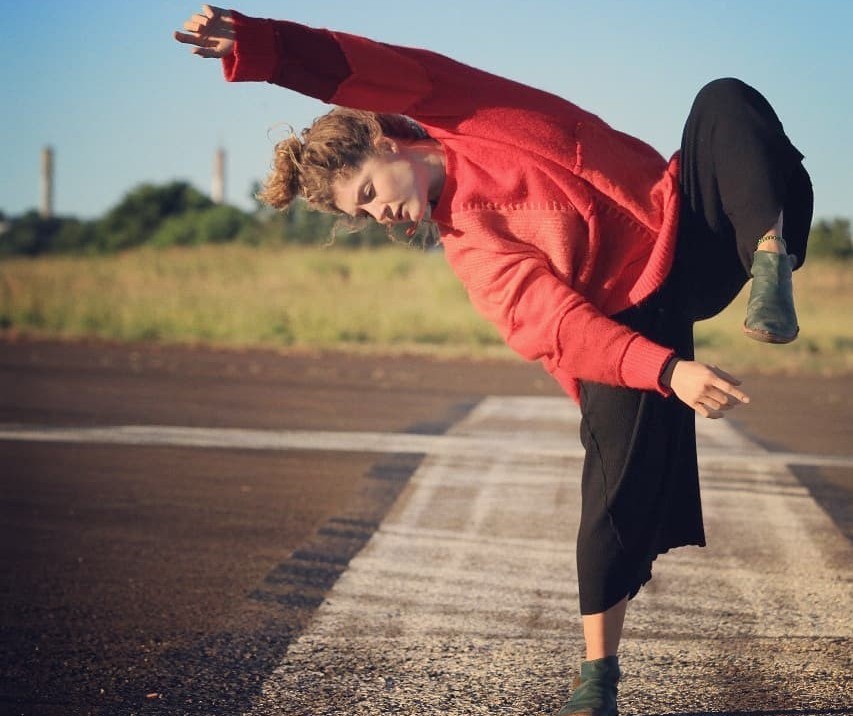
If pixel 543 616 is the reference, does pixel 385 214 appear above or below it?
above

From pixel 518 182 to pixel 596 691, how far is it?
133 cm

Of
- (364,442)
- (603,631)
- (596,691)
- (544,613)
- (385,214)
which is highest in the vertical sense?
(385,214)

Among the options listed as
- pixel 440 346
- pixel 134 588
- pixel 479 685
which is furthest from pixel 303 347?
pixel 479 685

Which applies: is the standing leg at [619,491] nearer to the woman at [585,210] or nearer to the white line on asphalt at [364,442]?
the woman at [585,210]

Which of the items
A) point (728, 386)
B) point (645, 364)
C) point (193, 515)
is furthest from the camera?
point (193, 515)

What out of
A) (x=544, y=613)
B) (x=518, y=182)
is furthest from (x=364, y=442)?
(x=518, y=182)

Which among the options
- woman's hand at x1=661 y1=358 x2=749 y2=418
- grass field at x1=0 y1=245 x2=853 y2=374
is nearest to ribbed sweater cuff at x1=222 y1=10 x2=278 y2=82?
woman's hand at x1=661 y1=358 x2=749 y2=418

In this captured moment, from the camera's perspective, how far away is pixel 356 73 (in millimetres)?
2926

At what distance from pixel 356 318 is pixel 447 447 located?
13.6 m

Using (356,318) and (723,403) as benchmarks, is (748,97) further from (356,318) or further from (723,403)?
(356,318)

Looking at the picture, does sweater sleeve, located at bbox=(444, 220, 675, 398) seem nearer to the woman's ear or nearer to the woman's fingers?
the woman's fingers

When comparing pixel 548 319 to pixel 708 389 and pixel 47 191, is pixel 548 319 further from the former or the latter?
pixel 47 191

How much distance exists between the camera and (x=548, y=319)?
2.79 metres

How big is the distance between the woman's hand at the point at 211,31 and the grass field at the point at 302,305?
13897 mm
